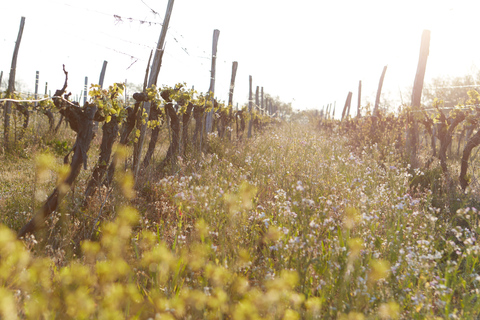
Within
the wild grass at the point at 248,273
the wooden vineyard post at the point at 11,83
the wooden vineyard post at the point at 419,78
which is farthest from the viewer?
the wooden vineyard post at the point at 419,78

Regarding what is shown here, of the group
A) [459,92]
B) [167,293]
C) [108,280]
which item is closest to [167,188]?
[108,280]

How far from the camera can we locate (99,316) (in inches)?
86.7

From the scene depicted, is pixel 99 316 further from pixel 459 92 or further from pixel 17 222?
pixel 459 92

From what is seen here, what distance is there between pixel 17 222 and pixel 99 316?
2690mm

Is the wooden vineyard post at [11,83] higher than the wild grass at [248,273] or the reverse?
higher

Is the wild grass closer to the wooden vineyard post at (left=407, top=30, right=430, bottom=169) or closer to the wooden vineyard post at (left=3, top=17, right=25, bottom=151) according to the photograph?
the wooden vineyard post at (left=407, top=30, right=430, bottom=169)

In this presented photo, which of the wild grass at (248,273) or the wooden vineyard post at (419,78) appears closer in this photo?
the wild grass at (248,273)

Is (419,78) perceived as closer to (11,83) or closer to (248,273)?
(248,273)

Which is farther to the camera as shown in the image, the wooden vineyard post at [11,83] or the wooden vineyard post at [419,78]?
the wooden vineyard post at [419,78]

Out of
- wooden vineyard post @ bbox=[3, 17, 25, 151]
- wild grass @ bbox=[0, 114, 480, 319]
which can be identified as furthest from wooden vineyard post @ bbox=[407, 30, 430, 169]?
wooden vineyard post @ bbox=[3, 17, 25, 151]

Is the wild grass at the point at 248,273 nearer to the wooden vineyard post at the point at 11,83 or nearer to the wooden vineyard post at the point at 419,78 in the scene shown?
the wooden vineyard post at the point at 419,78

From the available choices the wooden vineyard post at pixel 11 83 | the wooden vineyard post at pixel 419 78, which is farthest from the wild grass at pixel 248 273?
the wooden vineyard post at pixel 11 83

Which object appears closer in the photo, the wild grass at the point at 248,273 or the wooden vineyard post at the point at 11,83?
the wild grass at the point at 248,273

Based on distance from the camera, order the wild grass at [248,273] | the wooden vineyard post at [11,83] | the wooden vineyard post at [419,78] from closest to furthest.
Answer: the wild grass at [248,273] → the wooden vineyard post at [11,83] → the wooden vineyard post at [419,78]
